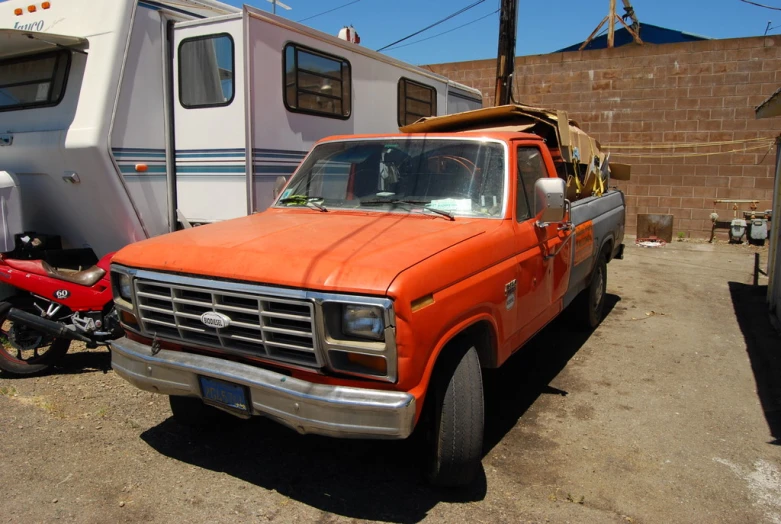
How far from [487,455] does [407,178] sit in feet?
6.25

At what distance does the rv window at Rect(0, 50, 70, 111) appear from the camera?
583 centimetres

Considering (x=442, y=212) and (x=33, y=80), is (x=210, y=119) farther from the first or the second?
(x=442, y=212)

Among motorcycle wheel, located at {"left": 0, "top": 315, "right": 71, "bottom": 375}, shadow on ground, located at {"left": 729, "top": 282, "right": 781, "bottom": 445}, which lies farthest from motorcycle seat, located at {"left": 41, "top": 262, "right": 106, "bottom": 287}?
shadow on ground, located at {"left": 729, "top": 282, "right": 781, "bottom": 445}

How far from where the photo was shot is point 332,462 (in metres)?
3.71

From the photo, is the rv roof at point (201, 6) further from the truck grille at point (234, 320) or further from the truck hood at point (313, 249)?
the truck grille at point (234, 320)

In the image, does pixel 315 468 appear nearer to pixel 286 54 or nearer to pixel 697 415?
pixel 697 415

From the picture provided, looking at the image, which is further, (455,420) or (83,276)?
(83,276)

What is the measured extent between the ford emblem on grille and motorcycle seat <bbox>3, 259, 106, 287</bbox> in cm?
218

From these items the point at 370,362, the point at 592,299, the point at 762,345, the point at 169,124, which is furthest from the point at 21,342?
the point at 762,345

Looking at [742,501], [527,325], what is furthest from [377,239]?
[742,501]

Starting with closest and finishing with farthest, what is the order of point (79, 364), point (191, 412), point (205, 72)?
1. point (191, 412)
2. point (79, 364)
3. point (205, 72)

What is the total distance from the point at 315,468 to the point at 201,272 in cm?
136

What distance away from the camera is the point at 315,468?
363 cm

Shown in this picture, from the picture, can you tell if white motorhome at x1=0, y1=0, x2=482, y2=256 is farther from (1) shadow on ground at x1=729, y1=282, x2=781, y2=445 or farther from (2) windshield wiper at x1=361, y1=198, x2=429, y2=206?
(1) shadow on ground at x1=729, y1=282, x2=781, y2=445
